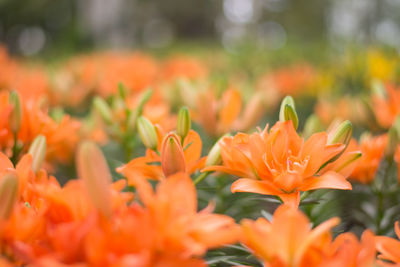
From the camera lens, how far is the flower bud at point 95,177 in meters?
0.60

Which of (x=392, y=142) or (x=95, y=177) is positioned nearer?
(x=95, y=177)

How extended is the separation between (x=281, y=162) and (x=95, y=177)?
1.57 ft

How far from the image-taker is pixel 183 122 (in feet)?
3.38

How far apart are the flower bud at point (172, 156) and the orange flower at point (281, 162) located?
0.23 feet

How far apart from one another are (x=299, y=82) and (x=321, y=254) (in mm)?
2468

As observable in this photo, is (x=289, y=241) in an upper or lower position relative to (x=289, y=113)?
lower

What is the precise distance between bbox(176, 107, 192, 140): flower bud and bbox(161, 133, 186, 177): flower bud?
13 centimetres

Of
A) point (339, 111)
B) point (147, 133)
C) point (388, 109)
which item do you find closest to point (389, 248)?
point (147, 133)

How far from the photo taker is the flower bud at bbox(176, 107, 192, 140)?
1.02 meters

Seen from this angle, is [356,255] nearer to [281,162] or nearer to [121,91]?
[281,162]

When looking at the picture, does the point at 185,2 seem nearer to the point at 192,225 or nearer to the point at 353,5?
the point at 353,5

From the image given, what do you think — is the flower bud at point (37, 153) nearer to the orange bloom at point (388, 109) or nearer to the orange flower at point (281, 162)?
the orange flower at point (281, 162)

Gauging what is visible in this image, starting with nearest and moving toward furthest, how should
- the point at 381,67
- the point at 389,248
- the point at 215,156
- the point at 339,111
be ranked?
the point at 389,248
the point at 215,156
the point at 339,111
the point at 381,67

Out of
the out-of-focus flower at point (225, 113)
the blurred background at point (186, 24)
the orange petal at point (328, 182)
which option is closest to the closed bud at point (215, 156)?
the orange petal at point (328, 182)
